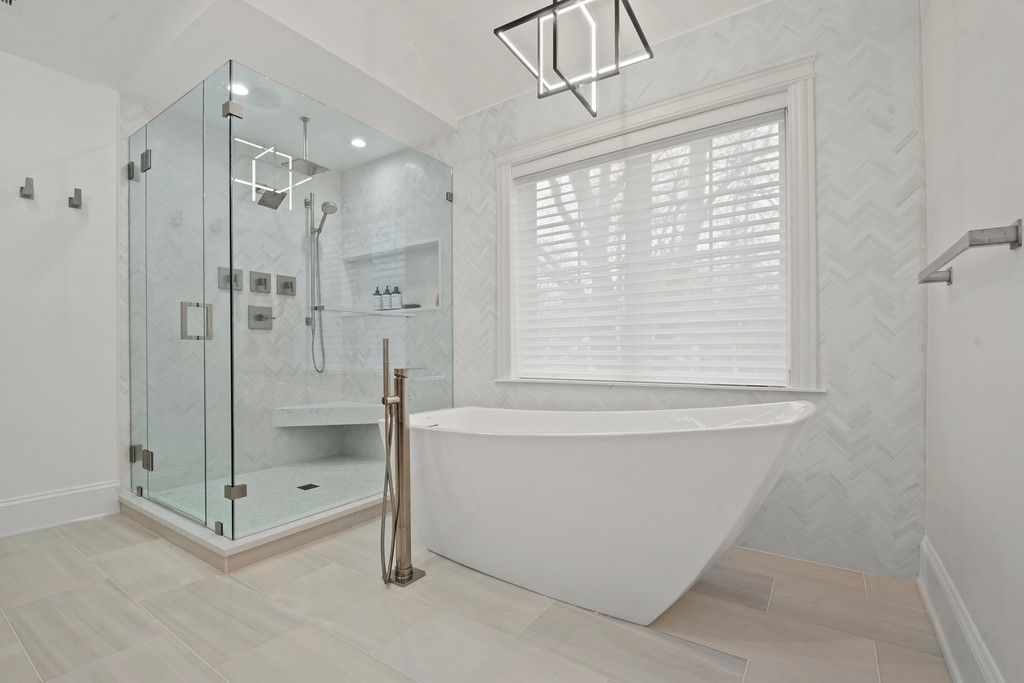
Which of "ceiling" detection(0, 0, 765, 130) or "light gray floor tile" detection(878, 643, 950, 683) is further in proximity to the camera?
"ceiling" detection(0, 0, 765, 130)

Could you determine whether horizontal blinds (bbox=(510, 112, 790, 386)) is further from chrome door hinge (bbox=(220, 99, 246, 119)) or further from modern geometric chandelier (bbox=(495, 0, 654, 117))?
chrome door hinge (bbox=(220, 99, 246, 119))

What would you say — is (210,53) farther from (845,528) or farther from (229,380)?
(845,528)

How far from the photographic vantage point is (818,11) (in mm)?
1945

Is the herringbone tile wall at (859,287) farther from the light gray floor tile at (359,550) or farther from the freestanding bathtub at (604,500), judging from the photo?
the light gray floor tile at (359,550)

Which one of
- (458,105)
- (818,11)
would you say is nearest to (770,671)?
(818,11)

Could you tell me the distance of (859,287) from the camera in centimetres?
187

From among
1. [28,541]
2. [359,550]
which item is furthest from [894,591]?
[28,541]

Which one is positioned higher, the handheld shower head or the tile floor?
the handheld shower head

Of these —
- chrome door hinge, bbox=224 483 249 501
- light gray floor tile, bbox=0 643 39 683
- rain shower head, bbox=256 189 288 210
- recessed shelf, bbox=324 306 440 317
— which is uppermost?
rain shower head, bbox=256 189 288 210

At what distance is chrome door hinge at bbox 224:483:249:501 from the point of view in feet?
6.53

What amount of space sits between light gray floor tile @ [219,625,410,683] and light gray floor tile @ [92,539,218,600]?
0.64m

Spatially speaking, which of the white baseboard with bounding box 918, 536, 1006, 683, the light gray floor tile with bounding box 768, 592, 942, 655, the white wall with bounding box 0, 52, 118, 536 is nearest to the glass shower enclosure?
the white wall with bounding box 0, 52, 118, 536

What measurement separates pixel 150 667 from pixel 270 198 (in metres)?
1.76

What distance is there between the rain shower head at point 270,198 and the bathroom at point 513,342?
0.01 metres
